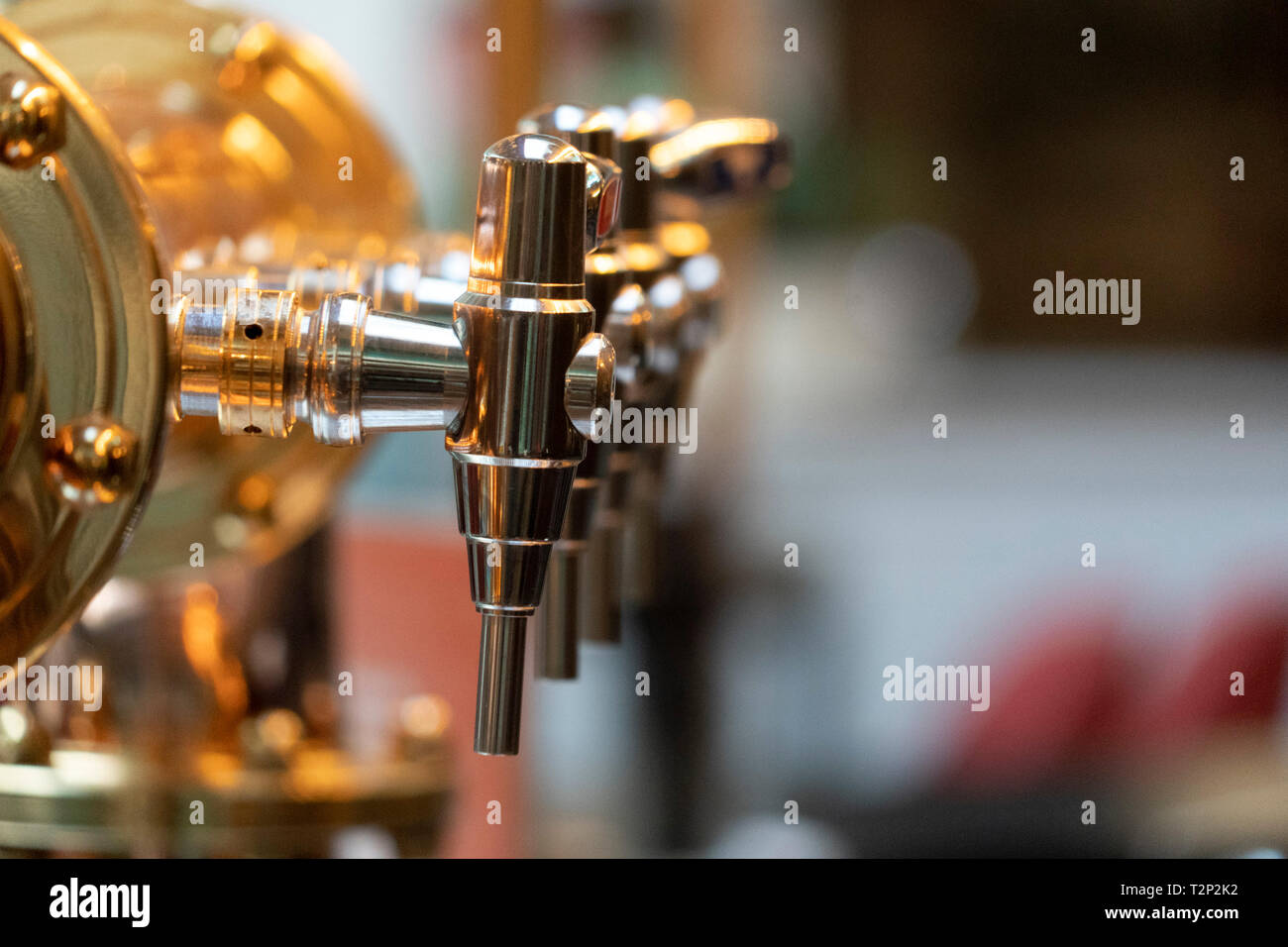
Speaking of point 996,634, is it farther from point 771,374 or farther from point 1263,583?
point 771,374

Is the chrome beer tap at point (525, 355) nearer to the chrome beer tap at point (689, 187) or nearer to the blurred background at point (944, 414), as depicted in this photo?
the chrome beer tap at point (689, 187)

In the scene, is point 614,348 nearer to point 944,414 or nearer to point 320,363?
point 320,363

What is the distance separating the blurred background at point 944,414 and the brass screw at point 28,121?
2.08ft

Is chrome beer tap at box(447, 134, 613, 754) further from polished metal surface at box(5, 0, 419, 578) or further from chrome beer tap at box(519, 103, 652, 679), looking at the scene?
polished metal surface at box(5, 0, 419, 578)

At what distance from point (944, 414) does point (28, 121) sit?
66.1 inches

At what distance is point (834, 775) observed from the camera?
4.94ft

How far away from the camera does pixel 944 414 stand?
6.24ft

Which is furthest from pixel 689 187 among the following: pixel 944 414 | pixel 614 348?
pixel 944 414

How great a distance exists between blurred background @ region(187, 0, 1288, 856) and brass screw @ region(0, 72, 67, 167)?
0.63 m

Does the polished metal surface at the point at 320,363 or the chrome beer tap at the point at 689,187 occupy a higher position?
the chrome beer tap at the point at 689,187

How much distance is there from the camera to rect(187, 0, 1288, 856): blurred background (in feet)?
3.72

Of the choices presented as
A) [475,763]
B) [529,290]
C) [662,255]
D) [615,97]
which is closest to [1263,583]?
[615,97]

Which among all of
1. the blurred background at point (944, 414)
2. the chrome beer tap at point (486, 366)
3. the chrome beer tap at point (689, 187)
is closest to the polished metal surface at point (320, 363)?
the chrome beer tap at point (486, 366)

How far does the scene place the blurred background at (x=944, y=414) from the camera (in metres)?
1.13
